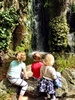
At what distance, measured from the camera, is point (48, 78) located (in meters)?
7.14

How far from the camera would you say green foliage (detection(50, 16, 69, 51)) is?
14.4m

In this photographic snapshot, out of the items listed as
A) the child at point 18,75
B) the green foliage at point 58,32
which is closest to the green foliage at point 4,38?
the green foliage at point 58,32

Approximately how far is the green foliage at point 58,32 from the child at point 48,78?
742 centimetres

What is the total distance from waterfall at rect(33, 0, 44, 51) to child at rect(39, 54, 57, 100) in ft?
29.5

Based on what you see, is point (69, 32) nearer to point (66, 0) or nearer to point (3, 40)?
point (66, 0)

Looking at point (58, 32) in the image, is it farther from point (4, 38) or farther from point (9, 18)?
point (4, 38)

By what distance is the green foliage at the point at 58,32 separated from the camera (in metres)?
14.4

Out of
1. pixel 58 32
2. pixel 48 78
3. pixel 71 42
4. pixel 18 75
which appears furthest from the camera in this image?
pixel 71 42

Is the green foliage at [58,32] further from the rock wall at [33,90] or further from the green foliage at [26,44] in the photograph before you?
the rock wall at [33,90]

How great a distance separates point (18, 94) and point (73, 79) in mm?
1604

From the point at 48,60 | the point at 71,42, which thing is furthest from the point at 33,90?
the point at 71,42

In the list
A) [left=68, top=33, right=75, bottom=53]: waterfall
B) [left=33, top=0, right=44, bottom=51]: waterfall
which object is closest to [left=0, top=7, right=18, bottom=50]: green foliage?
[left=33, top=0, right=44, bottom=51]: waterfall

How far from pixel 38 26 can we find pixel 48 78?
930 cm

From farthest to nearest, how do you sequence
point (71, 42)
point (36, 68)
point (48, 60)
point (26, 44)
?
point (26, 44) < point (71, 42) < point (36, 68) < point (48, 60)
